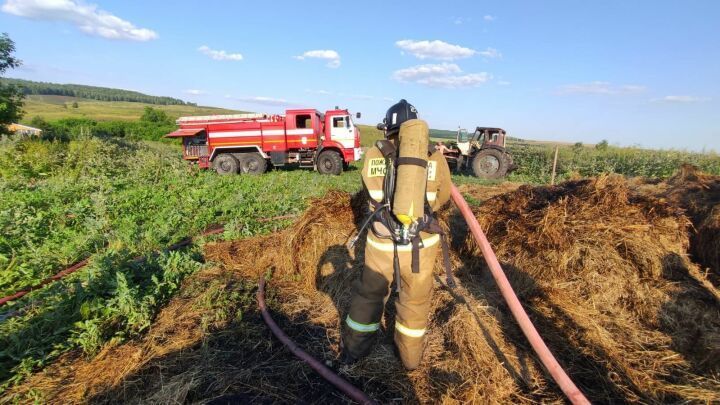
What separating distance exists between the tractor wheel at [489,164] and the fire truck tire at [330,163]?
5.92 metres

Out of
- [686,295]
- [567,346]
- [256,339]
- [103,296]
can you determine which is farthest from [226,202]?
[686,295]

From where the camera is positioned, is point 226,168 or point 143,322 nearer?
point 143,322

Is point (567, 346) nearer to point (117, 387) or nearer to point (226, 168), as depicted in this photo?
point (117, 387)

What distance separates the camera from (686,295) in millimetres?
3551

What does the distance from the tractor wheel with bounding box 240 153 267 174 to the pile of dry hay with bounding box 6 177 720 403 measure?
1016 cm

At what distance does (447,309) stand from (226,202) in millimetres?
5854

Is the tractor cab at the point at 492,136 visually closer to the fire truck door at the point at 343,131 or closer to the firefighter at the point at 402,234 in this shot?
the fire truck door at the point at 343,131

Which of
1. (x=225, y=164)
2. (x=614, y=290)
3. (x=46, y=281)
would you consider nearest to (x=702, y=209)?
(x=614, y=290)

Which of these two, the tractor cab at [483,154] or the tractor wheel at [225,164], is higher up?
the tractor cab at [483,154]

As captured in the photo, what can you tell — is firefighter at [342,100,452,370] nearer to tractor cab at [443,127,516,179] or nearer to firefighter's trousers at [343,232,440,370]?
firefighter's trousers at [343,232,440,370]

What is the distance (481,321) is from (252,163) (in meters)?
13.1

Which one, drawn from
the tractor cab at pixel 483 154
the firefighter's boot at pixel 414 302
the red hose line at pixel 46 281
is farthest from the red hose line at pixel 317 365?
the tractor cab at pixel 483 154

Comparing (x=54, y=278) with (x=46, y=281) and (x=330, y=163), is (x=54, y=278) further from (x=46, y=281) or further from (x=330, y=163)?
(x=330, y=163)

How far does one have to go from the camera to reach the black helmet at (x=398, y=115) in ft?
9.55
